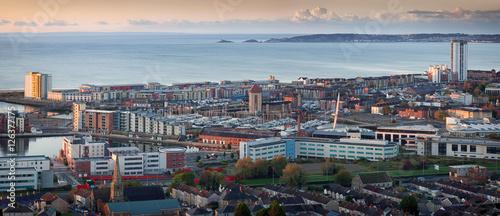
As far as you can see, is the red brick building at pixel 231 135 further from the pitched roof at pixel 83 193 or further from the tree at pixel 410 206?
the tree at pixel 410 206

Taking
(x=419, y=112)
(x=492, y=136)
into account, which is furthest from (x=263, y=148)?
(x=419, y=112)

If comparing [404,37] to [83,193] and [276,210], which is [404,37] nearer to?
[83,193]

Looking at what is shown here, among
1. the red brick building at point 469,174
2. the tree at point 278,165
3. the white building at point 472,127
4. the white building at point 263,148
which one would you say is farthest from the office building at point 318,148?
the white building at point 472,127

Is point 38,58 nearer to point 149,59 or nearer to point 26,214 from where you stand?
point 149,59

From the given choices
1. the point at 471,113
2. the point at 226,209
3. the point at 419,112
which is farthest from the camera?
the point at 419,112

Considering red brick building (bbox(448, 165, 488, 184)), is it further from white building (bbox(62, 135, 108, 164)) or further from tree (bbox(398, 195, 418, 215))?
white building (bbox(62, 135, 108, 164))

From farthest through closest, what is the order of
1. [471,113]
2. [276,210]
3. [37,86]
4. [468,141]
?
[37,86] < [471,113] < [468,141] < [276,210]
